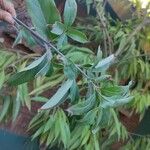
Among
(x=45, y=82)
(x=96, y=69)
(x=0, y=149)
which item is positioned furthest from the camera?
(x=0, y=149)

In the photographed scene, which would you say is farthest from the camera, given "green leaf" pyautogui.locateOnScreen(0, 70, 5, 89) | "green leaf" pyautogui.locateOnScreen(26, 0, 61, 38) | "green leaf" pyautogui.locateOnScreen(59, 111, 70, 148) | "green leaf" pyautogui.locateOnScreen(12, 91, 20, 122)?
"green leaf" pyautogui.locateOnScreen(59, 111, 70, 148)

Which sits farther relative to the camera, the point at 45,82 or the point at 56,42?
the point at 45,82

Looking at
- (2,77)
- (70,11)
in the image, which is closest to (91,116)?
(70,11)

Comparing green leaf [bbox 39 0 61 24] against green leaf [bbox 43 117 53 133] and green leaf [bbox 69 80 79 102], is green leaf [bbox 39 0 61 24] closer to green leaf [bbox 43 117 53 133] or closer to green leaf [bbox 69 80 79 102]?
green leaf [bbox 69 80 79 102]

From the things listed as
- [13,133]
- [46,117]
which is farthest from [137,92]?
[13,133]

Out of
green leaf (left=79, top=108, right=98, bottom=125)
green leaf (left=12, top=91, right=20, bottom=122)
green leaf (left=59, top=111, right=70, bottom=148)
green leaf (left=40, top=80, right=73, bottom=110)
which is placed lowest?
green leaf (left=59, top=111, right=70, bottom=148)

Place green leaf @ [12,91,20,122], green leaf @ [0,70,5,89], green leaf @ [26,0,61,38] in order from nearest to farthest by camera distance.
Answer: green leaf @ [26,0,61,38] → green leaf @ [0,70,5,89] → green leaf @ [12,91,20,122]

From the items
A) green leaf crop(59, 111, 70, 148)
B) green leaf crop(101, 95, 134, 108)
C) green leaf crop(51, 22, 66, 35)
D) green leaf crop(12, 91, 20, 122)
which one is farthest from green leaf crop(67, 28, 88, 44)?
green leaf crop(59, 111, 70, 148)

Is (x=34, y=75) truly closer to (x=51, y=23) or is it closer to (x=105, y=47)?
(x=51, y=23)
